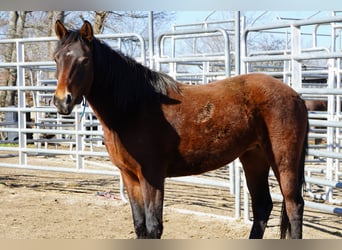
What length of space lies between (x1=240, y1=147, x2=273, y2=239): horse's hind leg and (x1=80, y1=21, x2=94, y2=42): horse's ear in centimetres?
157

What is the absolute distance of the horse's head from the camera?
9.79ft

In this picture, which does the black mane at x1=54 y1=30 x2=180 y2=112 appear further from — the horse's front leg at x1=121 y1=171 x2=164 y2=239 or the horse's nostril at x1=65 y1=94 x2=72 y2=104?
the horse's front leg at x1=121 y1=171 x2=164 y2=239

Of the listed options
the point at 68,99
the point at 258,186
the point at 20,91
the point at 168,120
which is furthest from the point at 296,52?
the point at 20,91

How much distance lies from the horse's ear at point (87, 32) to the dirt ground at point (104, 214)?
6.19ft

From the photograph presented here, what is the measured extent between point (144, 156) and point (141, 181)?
18 centimetres

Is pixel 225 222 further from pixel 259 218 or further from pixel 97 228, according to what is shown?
pixel 97 228

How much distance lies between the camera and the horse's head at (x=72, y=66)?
298 centimetres

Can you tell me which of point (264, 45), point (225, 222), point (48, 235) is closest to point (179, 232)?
point (225, 222)

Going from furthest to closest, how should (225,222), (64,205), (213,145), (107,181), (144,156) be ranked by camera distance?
1. (107,181)
2. (64,205)
3. (225,222)
4. (213,145)
5. (144,156)

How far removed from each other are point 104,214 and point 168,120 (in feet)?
7.09

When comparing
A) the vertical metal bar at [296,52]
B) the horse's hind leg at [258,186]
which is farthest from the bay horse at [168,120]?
the vertical metal bar at [296,52]

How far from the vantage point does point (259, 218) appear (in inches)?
Result: 157

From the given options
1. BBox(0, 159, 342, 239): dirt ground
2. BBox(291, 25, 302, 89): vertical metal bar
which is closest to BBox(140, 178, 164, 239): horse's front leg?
BBox(0, 159, 342, 239): dirt ground

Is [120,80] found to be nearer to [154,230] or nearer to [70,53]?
[70,53]
